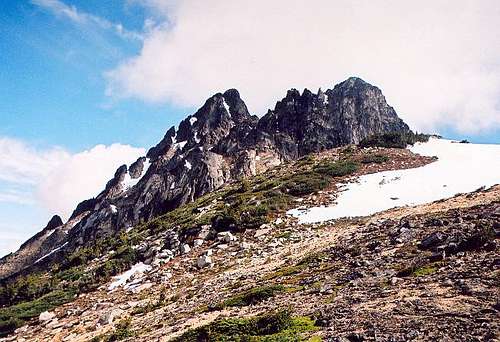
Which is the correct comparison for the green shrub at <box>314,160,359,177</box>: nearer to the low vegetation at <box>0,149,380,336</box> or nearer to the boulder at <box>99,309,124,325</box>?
the low vegetation at <box>0,149,380,336</box>

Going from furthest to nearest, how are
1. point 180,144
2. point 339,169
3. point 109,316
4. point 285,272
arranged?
point 180,144 → point 339,169 → point 109,316 → point 285,272

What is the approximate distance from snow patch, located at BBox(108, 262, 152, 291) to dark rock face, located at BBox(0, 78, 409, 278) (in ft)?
148

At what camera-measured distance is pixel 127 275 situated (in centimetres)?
3581

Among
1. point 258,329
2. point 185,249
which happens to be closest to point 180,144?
point 185,249

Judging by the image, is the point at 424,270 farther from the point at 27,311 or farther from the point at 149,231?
the point at 149,231

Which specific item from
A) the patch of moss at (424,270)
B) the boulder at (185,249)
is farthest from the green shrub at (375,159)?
the patch of moss at (424,270)

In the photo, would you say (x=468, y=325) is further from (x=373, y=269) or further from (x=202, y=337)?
(x=202, y=337)

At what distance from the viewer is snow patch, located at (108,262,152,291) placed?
33.9 m

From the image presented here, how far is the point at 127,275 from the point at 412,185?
28.1 m

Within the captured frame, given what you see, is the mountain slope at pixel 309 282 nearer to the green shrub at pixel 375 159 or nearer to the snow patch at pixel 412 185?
the snow patch at pixel 412 185

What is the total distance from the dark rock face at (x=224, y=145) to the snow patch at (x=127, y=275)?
45044 millimetres

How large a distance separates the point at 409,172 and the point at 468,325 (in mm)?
39301

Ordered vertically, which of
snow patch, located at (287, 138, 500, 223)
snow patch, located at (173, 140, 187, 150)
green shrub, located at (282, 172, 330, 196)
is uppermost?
snow patch, located at (173, 140, 187, 150)

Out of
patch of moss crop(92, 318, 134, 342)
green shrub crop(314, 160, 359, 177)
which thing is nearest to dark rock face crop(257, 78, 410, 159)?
green shrub crop(314, 160, 359, 177)
